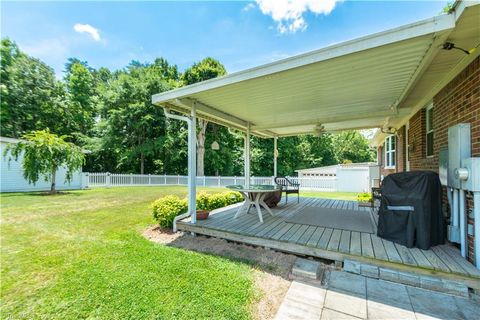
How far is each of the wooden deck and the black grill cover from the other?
0.14 metres

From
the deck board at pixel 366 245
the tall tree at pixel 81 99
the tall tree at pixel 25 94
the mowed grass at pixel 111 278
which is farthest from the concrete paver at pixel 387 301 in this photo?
the tall tree at pixel 81 99

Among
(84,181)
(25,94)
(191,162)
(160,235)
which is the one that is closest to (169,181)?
(84,181)

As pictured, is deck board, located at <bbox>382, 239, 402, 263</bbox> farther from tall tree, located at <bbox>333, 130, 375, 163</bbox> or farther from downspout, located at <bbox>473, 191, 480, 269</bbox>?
tall tree, located at <bbox>333, 130, 375, 163</bbox>

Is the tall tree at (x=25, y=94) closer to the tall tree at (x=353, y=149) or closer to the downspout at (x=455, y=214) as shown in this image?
the downspout at (x=455, y=214)

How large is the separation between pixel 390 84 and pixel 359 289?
304 centimetres

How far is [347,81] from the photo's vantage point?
3.34m

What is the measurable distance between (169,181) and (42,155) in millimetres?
6913

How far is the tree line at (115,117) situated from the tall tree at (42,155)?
5.54 m

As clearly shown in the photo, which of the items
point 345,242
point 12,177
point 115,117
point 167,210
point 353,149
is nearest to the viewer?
point 345,242

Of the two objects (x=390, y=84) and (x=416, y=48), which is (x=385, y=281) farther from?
(x=390, y=84)

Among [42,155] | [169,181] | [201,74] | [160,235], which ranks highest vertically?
[201,74]

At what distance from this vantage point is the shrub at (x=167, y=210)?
454 cm

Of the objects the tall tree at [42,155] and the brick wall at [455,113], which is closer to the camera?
the brick wall at [455,113]

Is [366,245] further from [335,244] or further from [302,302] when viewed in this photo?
[302,302]
